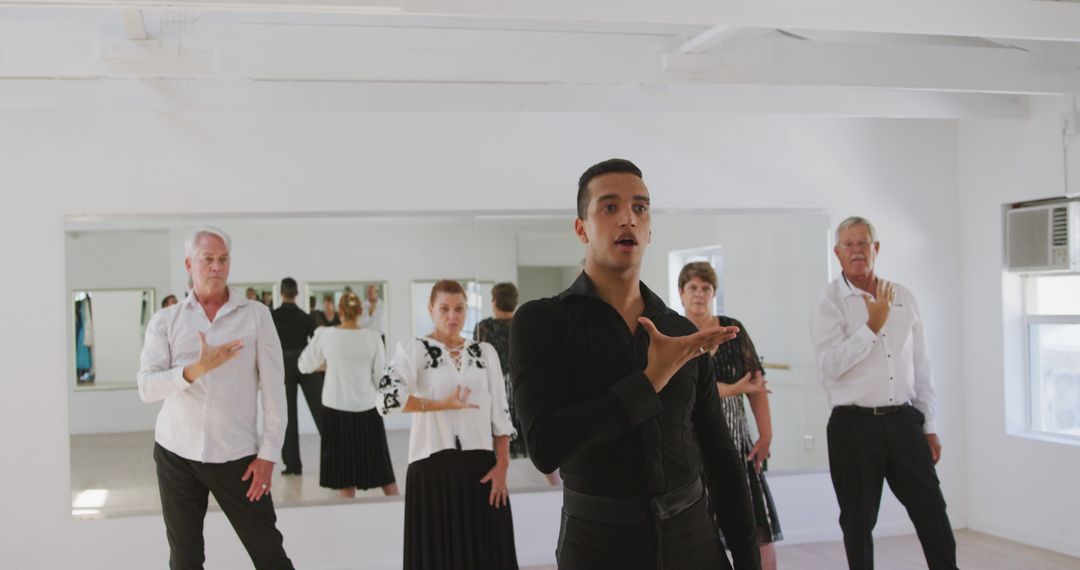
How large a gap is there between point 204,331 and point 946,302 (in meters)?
4.85

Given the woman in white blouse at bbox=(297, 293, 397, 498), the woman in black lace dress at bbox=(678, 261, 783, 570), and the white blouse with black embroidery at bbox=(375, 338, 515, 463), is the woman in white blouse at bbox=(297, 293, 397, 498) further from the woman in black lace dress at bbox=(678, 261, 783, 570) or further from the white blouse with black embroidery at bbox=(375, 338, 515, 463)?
the woman in black lace dress at bbox=(678, 261, 783, 570)

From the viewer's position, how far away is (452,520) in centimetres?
421

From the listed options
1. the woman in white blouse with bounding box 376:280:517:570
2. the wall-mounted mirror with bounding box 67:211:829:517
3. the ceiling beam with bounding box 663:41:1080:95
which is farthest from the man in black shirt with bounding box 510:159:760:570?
the wall-mounted mirror with bounding box 67:211:829:517

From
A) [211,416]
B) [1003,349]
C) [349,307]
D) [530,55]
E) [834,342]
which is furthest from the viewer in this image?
[1003,349]

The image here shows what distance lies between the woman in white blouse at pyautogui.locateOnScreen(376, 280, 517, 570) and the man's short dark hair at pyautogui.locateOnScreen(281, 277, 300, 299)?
54.4 inches

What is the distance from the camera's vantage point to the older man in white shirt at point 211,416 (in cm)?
378

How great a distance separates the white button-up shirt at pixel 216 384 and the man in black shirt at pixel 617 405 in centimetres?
229

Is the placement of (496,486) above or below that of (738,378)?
below

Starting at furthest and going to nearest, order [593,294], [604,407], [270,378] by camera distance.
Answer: [270,378] < [593,294] < [604,407]

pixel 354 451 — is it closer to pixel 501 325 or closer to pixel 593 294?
pixel 501 325

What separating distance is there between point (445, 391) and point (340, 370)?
4.71 ft

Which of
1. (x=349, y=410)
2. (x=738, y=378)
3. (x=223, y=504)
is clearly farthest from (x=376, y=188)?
(x=738, y=378)

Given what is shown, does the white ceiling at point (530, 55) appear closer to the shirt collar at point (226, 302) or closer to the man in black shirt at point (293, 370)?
the shirt collar at point (226, 302)

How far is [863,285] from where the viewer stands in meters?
4.48
